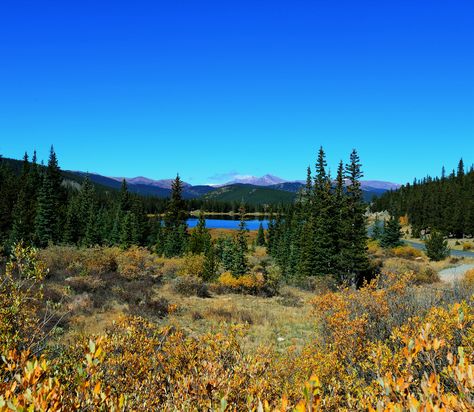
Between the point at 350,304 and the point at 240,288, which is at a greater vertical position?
the point at 350,304

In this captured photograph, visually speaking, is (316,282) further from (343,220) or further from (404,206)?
(404,206)

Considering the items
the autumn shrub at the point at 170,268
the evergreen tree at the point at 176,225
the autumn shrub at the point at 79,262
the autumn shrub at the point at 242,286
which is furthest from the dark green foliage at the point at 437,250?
the autumn shrub at the point at 79,262

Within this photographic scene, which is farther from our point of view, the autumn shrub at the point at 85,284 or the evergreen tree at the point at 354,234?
the evergreen tree at the point at 354,234

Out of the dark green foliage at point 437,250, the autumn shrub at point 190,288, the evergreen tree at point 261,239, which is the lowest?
the evergreen tree at point 261,239

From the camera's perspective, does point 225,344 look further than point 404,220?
No

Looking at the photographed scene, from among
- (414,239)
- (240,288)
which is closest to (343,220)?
(240,288)

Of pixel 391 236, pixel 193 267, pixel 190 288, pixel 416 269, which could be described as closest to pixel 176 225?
pixel 193 267

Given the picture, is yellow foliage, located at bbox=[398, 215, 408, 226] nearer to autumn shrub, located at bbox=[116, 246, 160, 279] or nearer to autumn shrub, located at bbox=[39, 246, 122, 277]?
autumn shrub, located at bbox=[116, 246, 160, 279]

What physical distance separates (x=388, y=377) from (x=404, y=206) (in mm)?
123349

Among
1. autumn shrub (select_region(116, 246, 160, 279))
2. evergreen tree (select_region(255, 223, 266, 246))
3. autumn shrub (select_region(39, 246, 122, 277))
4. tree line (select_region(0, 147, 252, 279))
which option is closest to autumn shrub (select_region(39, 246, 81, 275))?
autumn shrub (select_region(39, 246, 122, 277))

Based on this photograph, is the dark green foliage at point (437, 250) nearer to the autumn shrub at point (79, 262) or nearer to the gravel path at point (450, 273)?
the gravel path at point (450, 273)

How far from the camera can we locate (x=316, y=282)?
107 feet

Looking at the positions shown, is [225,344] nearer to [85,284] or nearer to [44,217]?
[85,284]

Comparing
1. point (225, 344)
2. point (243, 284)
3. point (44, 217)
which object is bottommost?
point (243, 284)
